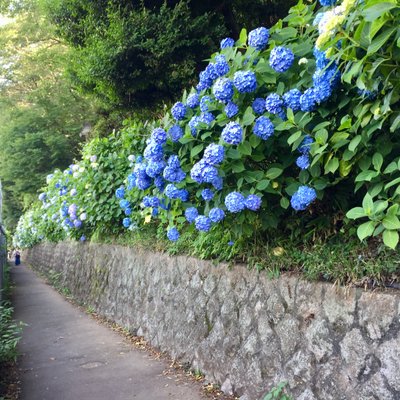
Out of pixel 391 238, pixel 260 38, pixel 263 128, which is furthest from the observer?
pixel 260 38

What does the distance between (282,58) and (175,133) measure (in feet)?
3.72

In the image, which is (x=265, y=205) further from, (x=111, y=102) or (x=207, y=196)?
(x=111, y=102)

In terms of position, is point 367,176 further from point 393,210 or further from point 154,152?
point 154,152

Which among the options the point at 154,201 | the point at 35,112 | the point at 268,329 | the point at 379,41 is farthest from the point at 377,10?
the point at 35,112

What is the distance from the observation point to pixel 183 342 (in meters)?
4.82

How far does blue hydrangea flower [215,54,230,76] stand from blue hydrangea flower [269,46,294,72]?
446 mm

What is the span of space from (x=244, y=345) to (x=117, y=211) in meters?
4.21

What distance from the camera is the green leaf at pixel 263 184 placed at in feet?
9.70

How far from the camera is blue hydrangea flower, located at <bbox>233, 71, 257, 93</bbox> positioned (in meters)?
2.86

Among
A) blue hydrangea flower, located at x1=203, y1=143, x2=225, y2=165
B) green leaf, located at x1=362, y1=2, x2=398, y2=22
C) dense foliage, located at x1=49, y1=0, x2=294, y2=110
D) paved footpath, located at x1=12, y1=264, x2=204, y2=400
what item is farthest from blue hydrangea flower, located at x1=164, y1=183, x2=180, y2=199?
dense foliage, located at x1=49, y1=0, x2=294, y2=110

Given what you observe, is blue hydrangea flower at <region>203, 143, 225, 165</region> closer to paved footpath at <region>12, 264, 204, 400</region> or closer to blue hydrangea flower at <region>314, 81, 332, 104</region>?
blue hydrangea flower at <region>314, 81, 332, 104</region>

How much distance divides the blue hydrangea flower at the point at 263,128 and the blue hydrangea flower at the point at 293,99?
0.17 meters

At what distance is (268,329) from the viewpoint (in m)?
3.51

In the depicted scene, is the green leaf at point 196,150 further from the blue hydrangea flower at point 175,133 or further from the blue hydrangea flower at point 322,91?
the blue hydrangea flower at point 322,91
